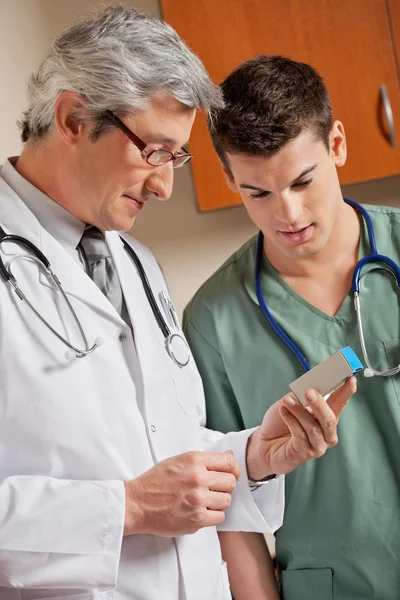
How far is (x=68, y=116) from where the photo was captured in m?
1.34

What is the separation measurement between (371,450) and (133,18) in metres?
0.92

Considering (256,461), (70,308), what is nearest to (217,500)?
(256,461)

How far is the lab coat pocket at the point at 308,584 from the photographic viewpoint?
4.99 feet

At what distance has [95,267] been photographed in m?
1.47

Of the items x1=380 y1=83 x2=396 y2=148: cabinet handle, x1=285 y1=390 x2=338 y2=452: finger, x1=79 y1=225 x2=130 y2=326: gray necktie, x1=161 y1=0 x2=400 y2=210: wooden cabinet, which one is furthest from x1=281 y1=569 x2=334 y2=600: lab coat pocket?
x1=380 y1=83 x2=396 y2=148: cabinet handle

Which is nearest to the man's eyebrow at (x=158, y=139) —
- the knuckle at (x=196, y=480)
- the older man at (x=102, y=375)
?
the older man at (x=102, y=375)

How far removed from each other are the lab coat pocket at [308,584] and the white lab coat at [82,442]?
16cm

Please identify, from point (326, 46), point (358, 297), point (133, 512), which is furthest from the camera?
point (326, 46)

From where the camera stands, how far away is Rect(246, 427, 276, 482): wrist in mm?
1479

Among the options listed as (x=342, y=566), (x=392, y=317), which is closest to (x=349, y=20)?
(x=392, y=317)

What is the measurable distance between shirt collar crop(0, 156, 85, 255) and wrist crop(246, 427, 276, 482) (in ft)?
1.64

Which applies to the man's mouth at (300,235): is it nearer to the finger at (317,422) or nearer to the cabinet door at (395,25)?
the finger at (317,422)

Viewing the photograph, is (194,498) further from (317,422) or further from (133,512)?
(317,422)

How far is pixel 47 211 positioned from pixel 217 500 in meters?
0.58
